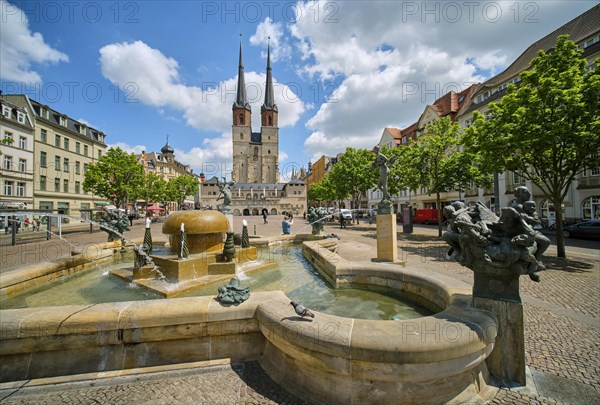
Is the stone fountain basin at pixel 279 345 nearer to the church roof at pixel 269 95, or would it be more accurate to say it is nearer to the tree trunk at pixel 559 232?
the tree trunk at pixel 559 232

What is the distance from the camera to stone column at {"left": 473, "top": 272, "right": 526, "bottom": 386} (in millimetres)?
2939

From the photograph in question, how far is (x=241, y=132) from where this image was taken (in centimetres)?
9969

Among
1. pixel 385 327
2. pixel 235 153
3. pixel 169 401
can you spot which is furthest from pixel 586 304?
pixel 235 153

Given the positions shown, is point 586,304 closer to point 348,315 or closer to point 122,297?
point 348,315

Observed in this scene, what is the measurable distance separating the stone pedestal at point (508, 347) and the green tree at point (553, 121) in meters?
10.5

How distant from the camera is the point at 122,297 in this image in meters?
5.18

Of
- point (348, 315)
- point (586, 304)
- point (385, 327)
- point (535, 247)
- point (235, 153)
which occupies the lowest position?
point (586, 304)

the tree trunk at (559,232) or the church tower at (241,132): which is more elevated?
the church tower at (241,132)

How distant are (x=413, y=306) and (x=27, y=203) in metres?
45.8

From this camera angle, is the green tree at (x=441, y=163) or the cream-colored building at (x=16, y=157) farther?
the cream-colored building at (x=16, y=157)

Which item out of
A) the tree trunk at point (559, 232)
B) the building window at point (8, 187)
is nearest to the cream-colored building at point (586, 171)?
the tree trunk at point (559, 232)

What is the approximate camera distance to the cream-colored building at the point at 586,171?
71.2ft

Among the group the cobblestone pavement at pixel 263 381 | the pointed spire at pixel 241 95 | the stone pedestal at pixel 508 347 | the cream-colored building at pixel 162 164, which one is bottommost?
the cobblestone pavement at pixel 263 381

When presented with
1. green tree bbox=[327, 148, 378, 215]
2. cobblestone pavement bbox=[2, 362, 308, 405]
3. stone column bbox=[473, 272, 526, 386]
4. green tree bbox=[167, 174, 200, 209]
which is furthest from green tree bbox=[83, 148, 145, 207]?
stone column bbox=[473, 272, 526, 386]
